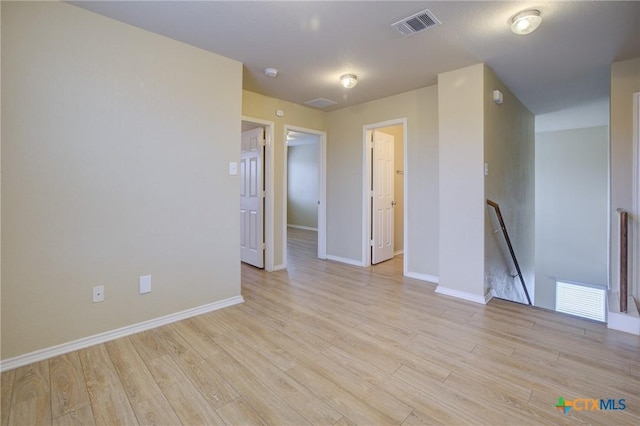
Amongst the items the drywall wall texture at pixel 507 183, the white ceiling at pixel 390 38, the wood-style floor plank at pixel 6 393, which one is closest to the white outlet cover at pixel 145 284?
the wood-style floor plank at pixel 6 393

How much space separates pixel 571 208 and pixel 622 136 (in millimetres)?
3965

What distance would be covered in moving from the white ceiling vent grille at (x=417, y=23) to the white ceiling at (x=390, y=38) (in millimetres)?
53

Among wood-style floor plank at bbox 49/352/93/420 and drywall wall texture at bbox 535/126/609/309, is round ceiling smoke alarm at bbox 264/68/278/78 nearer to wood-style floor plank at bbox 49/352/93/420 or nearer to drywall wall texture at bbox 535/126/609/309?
wood-style floor plank at bbox 49/352/93/420

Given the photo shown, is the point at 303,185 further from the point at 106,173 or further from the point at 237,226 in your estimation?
the point at 106,173

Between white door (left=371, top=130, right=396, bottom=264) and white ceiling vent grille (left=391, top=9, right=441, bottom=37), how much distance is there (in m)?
2.17

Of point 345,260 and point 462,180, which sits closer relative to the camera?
point 462,180

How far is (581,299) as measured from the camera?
242 inches

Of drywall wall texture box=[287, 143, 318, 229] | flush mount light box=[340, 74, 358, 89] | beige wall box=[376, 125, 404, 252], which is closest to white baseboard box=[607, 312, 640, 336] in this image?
beige wall box=[376, 125, 404, 252]

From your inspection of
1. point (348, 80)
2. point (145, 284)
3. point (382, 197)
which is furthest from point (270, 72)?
point (382, 197)

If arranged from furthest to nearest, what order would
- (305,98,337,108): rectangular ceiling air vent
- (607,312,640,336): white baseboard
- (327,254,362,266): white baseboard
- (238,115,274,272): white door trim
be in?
(327,254,362,266): white baseboard
(305,98,337,108): rectangular ceiling air vent
(238,115,274,272): white door trim
(607,312,640,336): white baseboard

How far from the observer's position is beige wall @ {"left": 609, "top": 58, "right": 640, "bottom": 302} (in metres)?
2.82

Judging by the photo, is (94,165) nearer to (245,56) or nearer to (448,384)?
(245,56)

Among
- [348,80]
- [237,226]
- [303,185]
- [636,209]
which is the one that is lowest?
[237,226]

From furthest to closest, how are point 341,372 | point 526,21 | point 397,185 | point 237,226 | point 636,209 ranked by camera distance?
point 397,185 < point 237,226 < point 636,209 < point 526,21 < point 341,372
